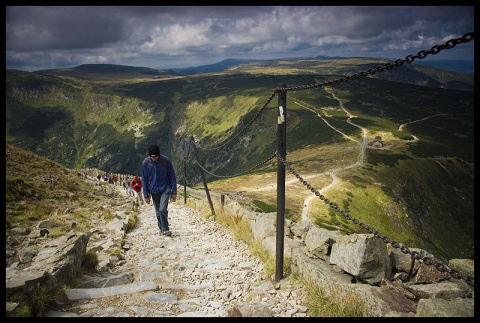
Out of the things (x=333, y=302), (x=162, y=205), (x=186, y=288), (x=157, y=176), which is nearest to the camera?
(x=333, y=302)

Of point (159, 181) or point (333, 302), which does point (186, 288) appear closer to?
point (333, 302)

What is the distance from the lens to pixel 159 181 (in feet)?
35.4

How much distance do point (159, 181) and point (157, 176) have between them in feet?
0.67

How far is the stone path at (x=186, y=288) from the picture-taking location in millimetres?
5477

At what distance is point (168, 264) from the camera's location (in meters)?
8.22

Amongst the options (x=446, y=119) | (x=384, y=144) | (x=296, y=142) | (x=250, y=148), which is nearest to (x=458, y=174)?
(x=384, y=144)

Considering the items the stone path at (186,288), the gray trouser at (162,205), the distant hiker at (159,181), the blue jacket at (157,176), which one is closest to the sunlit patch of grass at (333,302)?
the stone path at (186,288)

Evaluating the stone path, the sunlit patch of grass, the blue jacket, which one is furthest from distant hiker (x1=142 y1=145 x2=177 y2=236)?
the sunlit patch of grass

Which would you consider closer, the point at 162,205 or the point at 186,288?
the point at 186,288

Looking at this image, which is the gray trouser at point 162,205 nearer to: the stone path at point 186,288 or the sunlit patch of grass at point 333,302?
the stone path at point 186,288

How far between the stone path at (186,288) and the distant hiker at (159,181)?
1478 millimetres

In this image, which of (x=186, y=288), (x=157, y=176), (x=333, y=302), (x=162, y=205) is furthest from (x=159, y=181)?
→ (x=333, y=302)

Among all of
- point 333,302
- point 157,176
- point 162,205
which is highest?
point 157,176

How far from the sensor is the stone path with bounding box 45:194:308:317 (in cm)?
548
